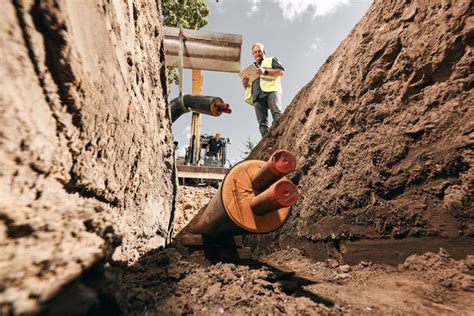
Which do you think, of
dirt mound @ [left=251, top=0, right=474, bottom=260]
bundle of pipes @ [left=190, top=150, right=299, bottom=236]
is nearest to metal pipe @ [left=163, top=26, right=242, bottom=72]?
dirt mound @ [left=251, top=0, right=474, bottom=260]

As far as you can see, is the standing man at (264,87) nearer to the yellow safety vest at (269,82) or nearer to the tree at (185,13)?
the yellow safety vest at (269,82)

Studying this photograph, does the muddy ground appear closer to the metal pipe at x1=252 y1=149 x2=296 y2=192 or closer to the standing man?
the metal pipe at x1=252 y1=149 x2=296 y2=192

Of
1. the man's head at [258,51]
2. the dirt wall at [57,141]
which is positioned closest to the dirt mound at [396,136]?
the dirt wall at [57,141]

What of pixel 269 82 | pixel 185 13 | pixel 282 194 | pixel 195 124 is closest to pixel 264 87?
pixel 269 82

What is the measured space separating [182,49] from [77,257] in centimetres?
550

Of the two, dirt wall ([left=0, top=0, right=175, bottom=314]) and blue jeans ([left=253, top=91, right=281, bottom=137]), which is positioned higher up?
blue jeans ([left=253, top=91, right=281, bottom=137])

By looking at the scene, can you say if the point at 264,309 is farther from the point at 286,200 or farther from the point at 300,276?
the point at 300,276

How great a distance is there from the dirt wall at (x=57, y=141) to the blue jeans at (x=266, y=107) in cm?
377

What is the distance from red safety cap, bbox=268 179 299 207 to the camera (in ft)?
4.77

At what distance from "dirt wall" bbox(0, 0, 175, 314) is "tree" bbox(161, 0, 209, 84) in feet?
27.5

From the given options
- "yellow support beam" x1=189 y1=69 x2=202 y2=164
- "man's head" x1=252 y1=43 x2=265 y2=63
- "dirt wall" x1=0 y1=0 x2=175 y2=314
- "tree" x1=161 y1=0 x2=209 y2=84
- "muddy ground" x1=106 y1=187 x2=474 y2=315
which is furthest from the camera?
"tree" x1=161 y1=0 x2=209 y2=84

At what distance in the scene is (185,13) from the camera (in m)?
8.88

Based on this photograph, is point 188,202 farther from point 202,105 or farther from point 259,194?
point 259,194

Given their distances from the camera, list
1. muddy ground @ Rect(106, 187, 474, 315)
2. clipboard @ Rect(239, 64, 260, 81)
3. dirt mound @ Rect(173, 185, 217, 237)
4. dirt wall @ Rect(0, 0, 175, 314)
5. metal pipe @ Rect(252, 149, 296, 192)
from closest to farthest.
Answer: dirt wall @ Rect(0, 0, 175, 314)
muddy ground @ Rect(106, 187, 474, 315)
metal pipe @ Rect(252, 149, 296, 192)
clipboard @ Rect(239, 64, 260, 81)
dirt mound @ Rect(173, 185, 217, 237)
